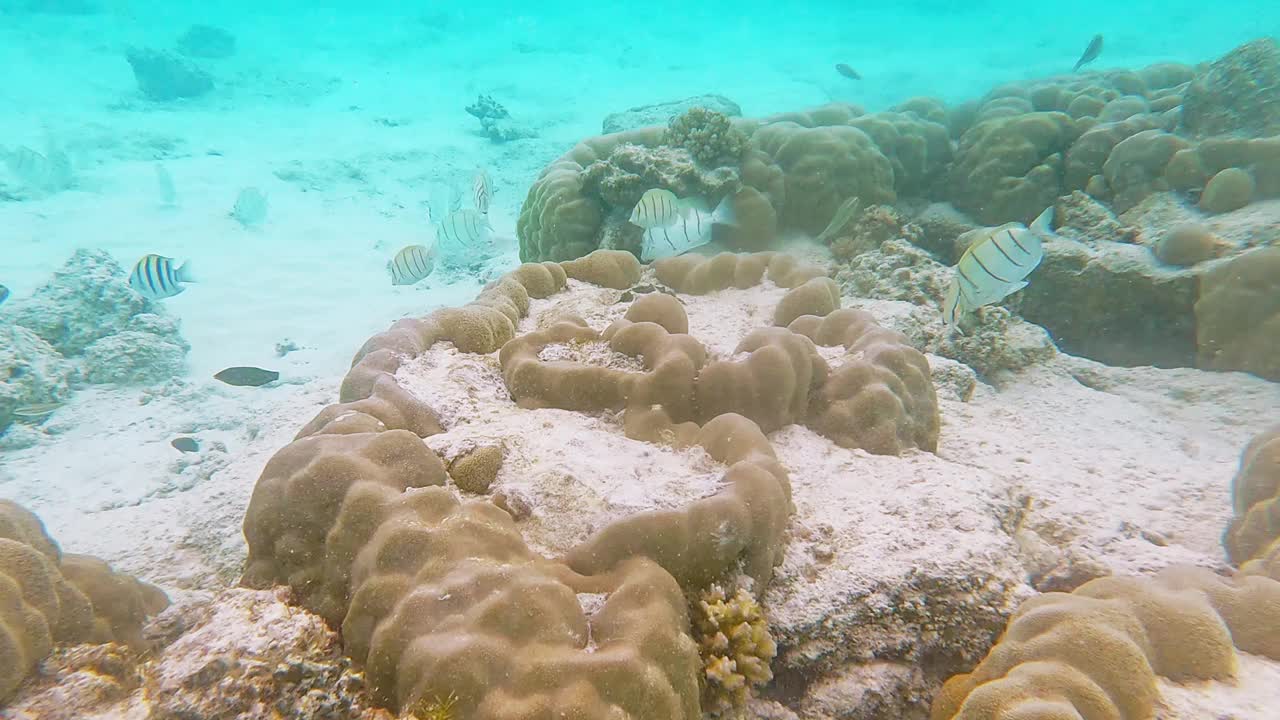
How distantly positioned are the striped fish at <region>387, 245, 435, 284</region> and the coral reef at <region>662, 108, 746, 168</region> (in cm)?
325

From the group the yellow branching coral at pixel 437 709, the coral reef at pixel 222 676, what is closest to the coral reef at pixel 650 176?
the coral reef at pixel 222 676

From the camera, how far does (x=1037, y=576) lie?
2594 mm

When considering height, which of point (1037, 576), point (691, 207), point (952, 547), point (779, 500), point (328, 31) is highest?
point (328, 31)

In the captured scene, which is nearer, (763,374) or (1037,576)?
(1037,576)

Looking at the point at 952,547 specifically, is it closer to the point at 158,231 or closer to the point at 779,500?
the point at 779,500

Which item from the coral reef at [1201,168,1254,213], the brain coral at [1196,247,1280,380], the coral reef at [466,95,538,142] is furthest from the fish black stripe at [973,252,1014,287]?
the coral reef at [466,95,538,142]

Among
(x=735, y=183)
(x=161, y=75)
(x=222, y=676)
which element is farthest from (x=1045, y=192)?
(x=161, y=75)

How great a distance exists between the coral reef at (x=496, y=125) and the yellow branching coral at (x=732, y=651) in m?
19.9

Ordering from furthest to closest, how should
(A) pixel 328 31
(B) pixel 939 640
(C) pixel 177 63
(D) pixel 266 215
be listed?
(A) pixel 328 31
(C) pixel 177 63
(D) pixel 266 215
(B) pixel 939 640

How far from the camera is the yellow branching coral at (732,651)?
1980 mm

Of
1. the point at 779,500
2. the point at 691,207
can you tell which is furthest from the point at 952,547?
the point at 691,207

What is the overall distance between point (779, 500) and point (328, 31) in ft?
137

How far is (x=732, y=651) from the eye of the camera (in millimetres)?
2035

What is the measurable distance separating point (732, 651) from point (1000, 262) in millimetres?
2779
